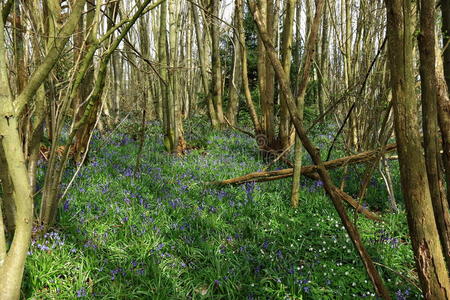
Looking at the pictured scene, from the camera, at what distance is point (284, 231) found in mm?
3672

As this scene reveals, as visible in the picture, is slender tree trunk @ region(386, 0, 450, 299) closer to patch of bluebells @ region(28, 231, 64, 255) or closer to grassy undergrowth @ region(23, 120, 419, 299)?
grassy undergrowth @ region(23, 120, 419, 299)

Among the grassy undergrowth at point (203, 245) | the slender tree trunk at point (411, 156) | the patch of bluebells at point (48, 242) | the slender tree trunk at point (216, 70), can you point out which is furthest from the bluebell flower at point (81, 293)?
the slender tree trunk at point (216, 70)

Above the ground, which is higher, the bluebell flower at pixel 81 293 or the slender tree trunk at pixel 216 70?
the slender tree trunk at pixel 216 70

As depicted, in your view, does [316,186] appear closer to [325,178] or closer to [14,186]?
[325,178]

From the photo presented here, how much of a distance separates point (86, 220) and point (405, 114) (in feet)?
10.7

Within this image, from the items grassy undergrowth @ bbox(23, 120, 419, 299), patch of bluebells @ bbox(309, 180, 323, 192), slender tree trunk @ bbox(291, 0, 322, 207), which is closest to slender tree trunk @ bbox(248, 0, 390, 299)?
slender tree trunk @ bbox(291, 0, 322, 207)

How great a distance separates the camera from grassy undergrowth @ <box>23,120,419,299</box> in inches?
106

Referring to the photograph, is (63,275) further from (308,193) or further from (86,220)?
(308,193)

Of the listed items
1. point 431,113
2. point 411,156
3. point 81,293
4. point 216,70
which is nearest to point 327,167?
point 431,113

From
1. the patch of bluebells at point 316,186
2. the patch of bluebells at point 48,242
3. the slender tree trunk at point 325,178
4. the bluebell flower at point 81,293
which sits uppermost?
the slender tree trunk at point 325,178

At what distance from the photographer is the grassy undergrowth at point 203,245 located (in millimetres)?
2695

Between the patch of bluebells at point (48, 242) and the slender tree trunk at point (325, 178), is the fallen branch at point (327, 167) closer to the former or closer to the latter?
the slender tree trunk at point (325, 178)

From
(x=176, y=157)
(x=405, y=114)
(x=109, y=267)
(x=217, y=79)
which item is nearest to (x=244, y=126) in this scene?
(x=217, y=79)

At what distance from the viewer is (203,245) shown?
3.30 m
